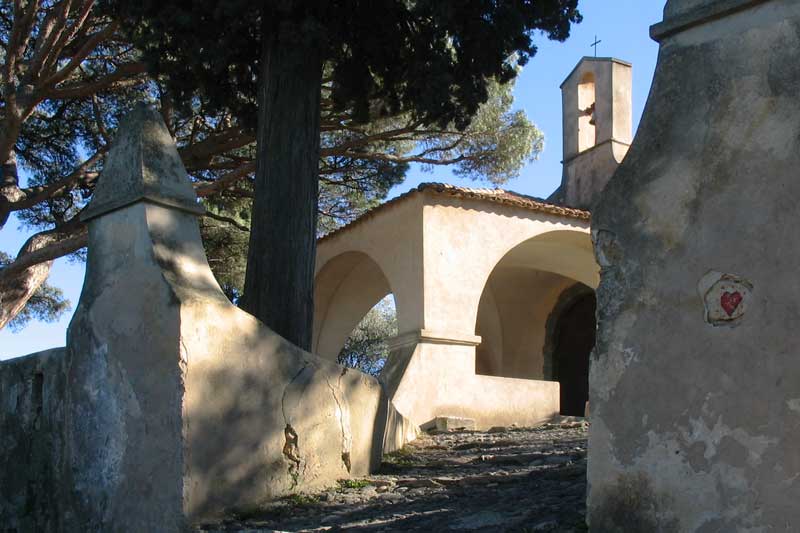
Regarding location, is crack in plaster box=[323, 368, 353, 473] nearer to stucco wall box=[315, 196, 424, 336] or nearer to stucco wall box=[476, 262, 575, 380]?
stucco wall box=[315, 196, 424, 336]

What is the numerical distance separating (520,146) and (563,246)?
1.75m

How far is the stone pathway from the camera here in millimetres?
4719

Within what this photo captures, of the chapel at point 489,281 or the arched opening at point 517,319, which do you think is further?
the arched opening at point 517,319

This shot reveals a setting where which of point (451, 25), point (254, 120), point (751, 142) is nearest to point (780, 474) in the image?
point (751, 142)

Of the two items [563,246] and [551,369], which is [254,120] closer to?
[563,246]

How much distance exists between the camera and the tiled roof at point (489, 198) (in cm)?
1220

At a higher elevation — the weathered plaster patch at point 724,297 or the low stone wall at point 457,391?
the weathered plaster patch at point 724,297

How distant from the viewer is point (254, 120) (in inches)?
387

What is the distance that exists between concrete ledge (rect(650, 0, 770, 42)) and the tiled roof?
8.04 meters

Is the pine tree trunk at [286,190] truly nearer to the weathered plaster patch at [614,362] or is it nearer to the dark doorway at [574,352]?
the weathered plaster patch at [614,362]

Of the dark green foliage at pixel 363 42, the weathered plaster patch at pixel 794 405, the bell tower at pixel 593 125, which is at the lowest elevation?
the weathered plaster patch at pixel 794 405

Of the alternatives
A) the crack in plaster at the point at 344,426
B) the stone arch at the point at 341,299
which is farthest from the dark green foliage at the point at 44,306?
the crack in plaster at the point at 344,426

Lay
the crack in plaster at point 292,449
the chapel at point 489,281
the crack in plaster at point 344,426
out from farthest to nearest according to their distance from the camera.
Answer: the chapel at point 489,281, the crack in plaster at point 344,426, the crack in plaster at point 292,449

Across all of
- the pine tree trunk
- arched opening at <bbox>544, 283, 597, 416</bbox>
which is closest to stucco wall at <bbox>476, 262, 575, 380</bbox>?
arched opening at <bbox>544, 283, 597, 416</bbox>
